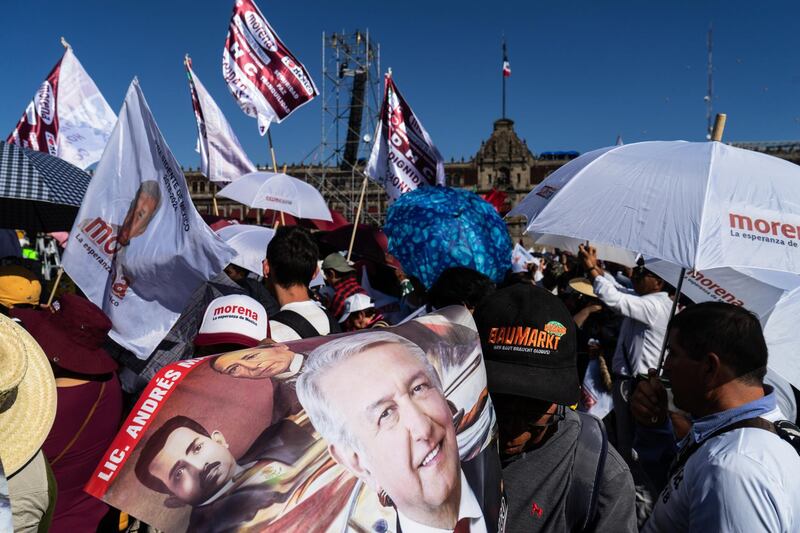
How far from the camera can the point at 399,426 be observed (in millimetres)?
1138

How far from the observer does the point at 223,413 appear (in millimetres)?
971

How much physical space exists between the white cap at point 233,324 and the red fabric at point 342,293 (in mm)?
2745

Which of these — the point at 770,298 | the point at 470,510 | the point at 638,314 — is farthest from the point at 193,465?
the point at 638,314

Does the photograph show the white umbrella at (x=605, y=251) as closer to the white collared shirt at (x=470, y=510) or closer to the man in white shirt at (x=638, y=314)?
the man in white shirt at (x=638, y=314)

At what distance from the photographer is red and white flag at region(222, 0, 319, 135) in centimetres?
773

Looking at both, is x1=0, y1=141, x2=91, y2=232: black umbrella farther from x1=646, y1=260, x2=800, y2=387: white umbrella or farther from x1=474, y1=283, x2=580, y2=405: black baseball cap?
x1=646, y1=260, x2=800, y2=387: white umbrella

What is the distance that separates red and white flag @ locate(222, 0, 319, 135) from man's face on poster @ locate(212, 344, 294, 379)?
277 inches

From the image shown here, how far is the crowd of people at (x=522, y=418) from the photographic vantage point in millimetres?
1140

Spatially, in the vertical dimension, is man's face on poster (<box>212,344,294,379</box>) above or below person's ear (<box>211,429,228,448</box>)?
above

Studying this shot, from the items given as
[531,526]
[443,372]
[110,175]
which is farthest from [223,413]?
[110,175]

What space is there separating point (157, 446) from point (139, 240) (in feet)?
7.97

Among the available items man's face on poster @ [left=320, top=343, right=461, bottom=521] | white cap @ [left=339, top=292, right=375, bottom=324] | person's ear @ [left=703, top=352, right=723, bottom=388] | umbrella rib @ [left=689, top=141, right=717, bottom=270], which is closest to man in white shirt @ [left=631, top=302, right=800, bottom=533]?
person's ear @ [left=703, top=352, right=723, bottom=388]

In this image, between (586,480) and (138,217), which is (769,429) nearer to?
(586,480)

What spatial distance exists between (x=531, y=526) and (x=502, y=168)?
69.0m
